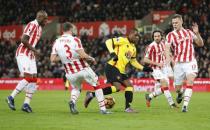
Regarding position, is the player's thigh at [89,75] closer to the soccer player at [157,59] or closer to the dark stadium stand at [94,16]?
the soccer player at [157,59]

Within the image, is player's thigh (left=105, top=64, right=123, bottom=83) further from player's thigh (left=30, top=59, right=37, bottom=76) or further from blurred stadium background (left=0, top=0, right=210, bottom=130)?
blurred stadium background (left=0, top=0, right=210, bottom=130)

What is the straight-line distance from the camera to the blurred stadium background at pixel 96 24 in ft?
104

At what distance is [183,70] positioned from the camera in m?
14.6

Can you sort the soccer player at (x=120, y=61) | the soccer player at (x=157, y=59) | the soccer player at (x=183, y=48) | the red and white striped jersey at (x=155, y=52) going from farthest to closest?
the red and white striped jersey at (x=155, y=52) < the soccer player at (x=157, y=59) < the soccer player at (x=120, y=61) < the soccer player at (x=183, y=48)

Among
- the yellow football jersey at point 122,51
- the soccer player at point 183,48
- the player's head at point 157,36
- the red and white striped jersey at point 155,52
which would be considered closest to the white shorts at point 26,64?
the yellow football jersey at point 122,51

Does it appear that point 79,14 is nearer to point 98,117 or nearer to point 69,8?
point 69,8

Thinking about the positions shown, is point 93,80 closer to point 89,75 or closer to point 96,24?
point 89,75

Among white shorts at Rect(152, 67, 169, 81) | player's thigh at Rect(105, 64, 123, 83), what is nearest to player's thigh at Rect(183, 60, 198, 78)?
player's thigh at Rect(105, 64, 123, 83)

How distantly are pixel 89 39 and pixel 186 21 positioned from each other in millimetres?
7327

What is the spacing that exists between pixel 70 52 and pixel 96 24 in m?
23.8

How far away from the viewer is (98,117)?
12.7 metres

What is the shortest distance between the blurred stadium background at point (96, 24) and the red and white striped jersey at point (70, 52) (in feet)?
53.7

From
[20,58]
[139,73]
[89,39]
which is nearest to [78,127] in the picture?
[20,58]

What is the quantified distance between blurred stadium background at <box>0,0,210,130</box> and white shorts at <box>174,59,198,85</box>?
1417 centimetres
